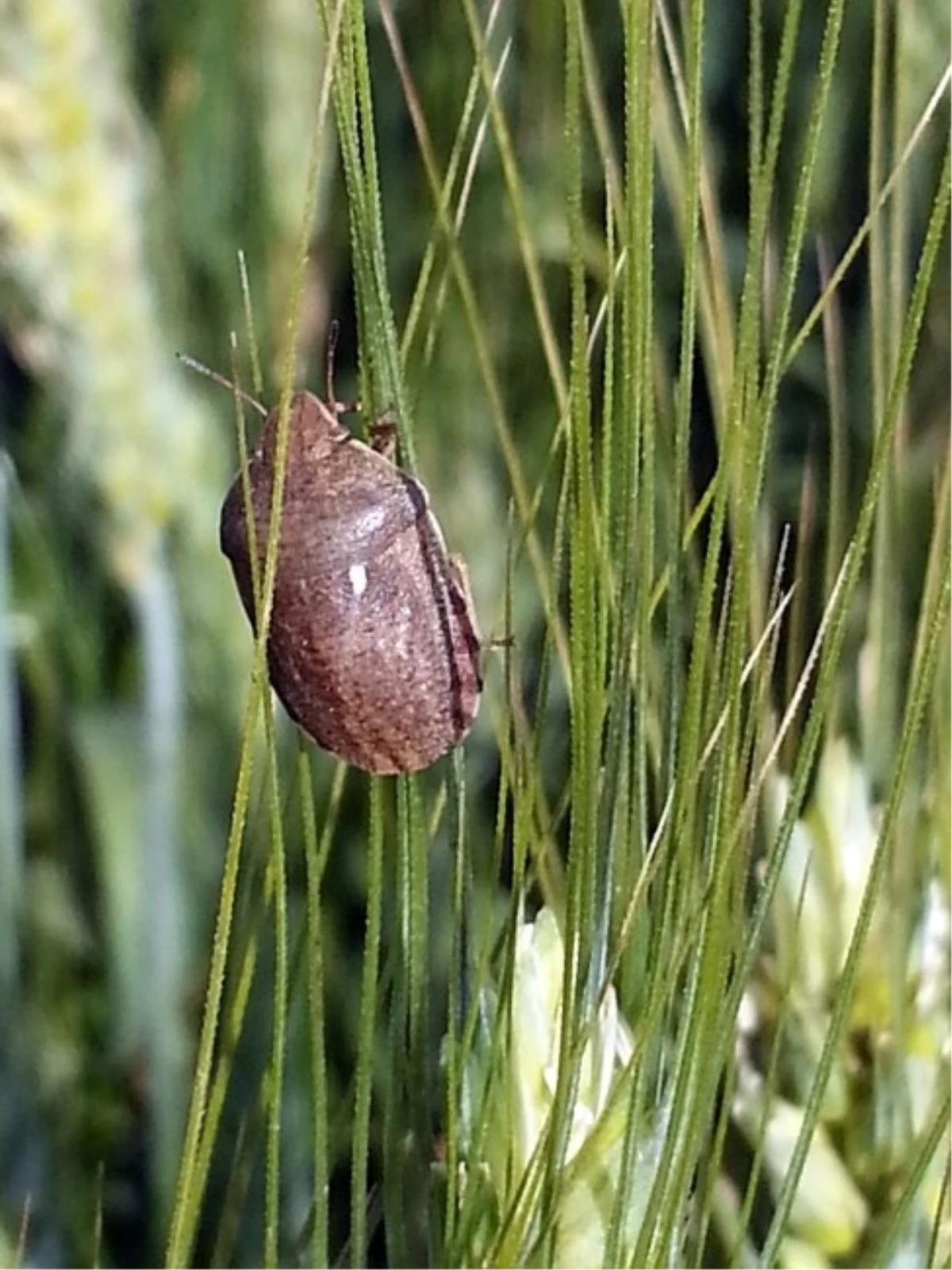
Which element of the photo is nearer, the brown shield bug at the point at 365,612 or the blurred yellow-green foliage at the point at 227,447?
the brown shield bug at the point at 365,612

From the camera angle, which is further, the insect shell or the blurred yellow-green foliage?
the blurred yellow-green foliage

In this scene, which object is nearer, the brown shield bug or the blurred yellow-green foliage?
the brown shield bug

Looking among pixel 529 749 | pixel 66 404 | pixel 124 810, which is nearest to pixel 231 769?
pixel 124 810

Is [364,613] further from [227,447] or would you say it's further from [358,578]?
[227,447]

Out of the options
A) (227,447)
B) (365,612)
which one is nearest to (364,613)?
(365,612)

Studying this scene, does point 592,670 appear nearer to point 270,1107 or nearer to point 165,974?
point 270,1107

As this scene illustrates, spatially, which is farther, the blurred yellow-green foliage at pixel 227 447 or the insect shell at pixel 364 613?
the blurred yellow-green foliage at pixel 227 447
